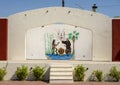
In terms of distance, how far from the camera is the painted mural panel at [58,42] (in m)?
20.5

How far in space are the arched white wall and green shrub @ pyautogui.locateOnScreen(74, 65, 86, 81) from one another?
280cm

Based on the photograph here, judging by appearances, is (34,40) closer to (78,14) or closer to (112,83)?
(78,14)

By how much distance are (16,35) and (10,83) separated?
4.36 m

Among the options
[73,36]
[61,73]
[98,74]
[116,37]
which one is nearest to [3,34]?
[73,36]

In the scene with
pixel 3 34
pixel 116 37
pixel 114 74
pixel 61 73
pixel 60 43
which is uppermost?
pixel 3 34

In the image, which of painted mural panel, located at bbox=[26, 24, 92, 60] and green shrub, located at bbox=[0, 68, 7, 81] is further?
painted mural panel, located at bbox=[26, 24, 92, 60]

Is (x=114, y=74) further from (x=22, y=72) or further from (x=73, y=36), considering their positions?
(x=22, y=72)

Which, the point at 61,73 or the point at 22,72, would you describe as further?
the point at 22,72

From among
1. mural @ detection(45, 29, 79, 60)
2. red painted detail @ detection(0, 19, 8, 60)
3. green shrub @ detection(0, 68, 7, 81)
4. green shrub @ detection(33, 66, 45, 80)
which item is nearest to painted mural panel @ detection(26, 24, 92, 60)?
mural @ detection(45, 29, 79, 60)

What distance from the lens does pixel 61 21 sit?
20562mm

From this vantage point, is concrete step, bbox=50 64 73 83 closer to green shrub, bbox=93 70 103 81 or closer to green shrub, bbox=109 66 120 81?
green shrub, bbox=93 70 103 81

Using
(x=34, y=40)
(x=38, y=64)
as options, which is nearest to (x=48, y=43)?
(x=34, y=40)

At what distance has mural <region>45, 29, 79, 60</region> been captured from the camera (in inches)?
808

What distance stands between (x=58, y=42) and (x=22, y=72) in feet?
11.9
